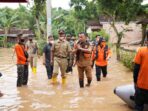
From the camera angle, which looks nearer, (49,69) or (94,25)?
(49,69)

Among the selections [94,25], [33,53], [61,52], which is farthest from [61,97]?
[94,25]

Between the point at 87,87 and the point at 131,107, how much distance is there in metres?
3.61

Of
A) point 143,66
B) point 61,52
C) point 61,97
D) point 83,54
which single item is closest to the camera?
point 143,66

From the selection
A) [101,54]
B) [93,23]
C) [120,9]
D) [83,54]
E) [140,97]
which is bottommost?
[140,97]

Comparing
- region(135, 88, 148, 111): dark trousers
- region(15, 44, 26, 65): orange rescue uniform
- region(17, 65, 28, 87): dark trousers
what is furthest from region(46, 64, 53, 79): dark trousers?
region(135, 88, 148, 111): dark trousers

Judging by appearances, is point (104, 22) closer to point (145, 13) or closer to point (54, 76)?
point (145, 13)

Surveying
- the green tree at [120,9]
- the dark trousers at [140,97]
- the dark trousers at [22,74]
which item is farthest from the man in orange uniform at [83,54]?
the green tree at [120,9]

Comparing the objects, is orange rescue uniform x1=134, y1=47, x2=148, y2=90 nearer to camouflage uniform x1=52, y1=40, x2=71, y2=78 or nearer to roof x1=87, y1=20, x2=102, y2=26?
camouflage uniform x1=52, y1=40, x2=71, y2=78

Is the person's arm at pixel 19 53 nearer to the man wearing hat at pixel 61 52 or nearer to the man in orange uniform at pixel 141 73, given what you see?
the man wearing hat at pixel 61 52

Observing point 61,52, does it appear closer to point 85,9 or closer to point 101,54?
point 101,54

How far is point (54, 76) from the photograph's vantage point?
13.4m

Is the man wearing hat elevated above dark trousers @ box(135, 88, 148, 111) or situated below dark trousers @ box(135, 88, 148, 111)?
above

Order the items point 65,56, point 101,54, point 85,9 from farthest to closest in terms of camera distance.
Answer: point 85,9 < point 101,54 < point 65,56

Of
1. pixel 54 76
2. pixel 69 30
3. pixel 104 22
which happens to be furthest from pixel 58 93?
pixel 69 30
